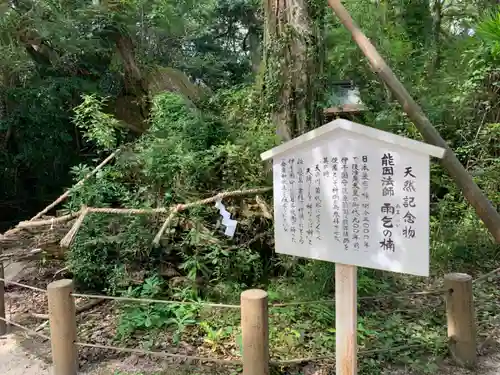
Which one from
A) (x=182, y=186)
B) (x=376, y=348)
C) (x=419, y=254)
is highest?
(x=182, y=186)

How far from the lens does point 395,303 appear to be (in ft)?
15.9

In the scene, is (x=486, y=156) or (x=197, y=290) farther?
(x=486, y=156)

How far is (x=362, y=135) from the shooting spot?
255 cm

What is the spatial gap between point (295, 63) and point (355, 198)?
10.6 feet

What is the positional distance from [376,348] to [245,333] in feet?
4.52

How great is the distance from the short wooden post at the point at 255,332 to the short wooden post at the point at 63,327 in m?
1.40

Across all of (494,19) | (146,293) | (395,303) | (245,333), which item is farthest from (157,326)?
(494,19)

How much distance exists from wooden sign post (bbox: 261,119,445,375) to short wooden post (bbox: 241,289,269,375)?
40 cm

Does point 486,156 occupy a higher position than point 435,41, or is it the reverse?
point 435,41

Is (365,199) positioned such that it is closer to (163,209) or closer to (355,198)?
(355,198)

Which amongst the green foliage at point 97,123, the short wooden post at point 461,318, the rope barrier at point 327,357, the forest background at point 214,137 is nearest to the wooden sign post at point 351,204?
the rope barrier at point 327,357

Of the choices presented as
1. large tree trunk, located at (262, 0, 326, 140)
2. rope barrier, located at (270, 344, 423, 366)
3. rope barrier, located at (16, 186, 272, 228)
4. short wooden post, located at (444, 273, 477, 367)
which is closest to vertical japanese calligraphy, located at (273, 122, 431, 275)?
rope barrier, located at (270, 344, 423, 366)

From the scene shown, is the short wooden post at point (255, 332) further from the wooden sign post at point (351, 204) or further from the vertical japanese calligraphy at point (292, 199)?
the vertical japanese calligraphy at point (292, 199)

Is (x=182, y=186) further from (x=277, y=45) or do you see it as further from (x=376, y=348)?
(x=376, y=348)
